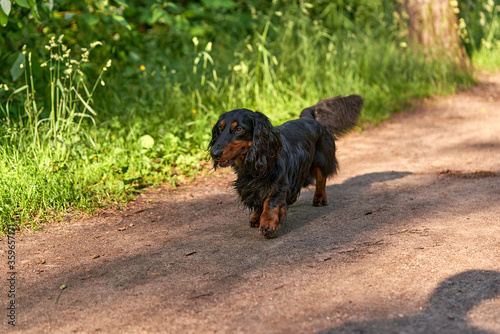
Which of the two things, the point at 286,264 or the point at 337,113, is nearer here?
the point at 286,264

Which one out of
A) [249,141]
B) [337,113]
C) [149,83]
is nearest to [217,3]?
[149,83]

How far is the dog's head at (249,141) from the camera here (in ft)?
11.8

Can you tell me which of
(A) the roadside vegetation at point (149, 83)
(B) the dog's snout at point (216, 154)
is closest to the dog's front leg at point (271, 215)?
(B) the dog's snout at point (216, 154)

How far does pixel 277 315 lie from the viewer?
250 cm

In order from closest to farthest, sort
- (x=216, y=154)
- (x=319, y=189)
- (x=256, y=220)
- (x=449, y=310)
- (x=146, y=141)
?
1. (x=449, y=310)
2. (x=216, y=154)
3. (x=256, y=220)
4. (x=319, y=189)
5. (x=146, y=141)

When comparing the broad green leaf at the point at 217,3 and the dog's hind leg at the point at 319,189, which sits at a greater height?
the broad green leaf at the point at 217,3

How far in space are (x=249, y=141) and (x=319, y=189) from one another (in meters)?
1.02

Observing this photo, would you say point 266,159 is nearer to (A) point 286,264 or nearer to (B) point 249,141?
(B) point 249,141

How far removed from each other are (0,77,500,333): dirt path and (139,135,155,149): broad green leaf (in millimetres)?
684

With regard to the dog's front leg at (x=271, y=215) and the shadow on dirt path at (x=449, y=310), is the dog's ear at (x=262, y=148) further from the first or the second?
the shadow on dirt path at (x=449, y=310)

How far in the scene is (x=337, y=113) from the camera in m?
4.85

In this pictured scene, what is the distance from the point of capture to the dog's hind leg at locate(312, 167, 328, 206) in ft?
14.5

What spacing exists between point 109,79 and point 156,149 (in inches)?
72.0

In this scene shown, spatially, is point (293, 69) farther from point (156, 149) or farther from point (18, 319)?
point (18, 319)
